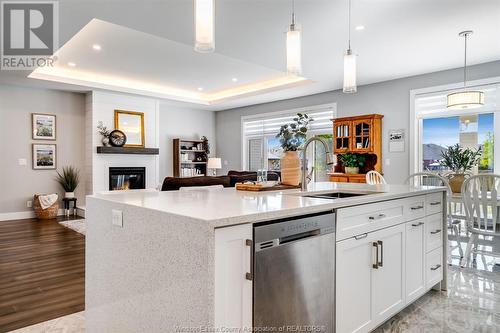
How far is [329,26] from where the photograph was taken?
11.7ft

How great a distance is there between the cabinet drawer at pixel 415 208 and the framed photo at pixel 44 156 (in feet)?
22.6

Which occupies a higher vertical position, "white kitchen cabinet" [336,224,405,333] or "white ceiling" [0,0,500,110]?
"white ceiling" [0,0,500,110]

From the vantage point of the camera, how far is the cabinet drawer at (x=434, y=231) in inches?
103

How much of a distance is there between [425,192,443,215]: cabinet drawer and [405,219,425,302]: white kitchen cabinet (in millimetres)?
161

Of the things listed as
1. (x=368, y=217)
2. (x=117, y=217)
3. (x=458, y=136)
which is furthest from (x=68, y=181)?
(x=458, y=136)

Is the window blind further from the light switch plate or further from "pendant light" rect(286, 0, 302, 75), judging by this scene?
the light switch plate

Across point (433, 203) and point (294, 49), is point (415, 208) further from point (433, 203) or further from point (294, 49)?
point (294, 49)

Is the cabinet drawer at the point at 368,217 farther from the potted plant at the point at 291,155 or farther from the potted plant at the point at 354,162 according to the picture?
the potted plant at the point at 354,162

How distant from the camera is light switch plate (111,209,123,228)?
64.2 inches

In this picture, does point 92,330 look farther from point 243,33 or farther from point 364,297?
point 243,33

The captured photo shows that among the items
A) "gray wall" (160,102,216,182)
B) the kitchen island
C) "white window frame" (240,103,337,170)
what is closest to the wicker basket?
"gray wall" (160,102,216,182)

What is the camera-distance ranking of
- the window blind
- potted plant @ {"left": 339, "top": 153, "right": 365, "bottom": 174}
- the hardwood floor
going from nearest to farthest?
1. the hardwood floor
2. potted plant @ {"left": 339, "top": 153, "right": 365, "bottom": 174}
3. the window blind

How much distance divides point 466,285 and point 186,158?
6.90 m

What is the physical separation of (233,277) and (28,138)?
696 centimetres
